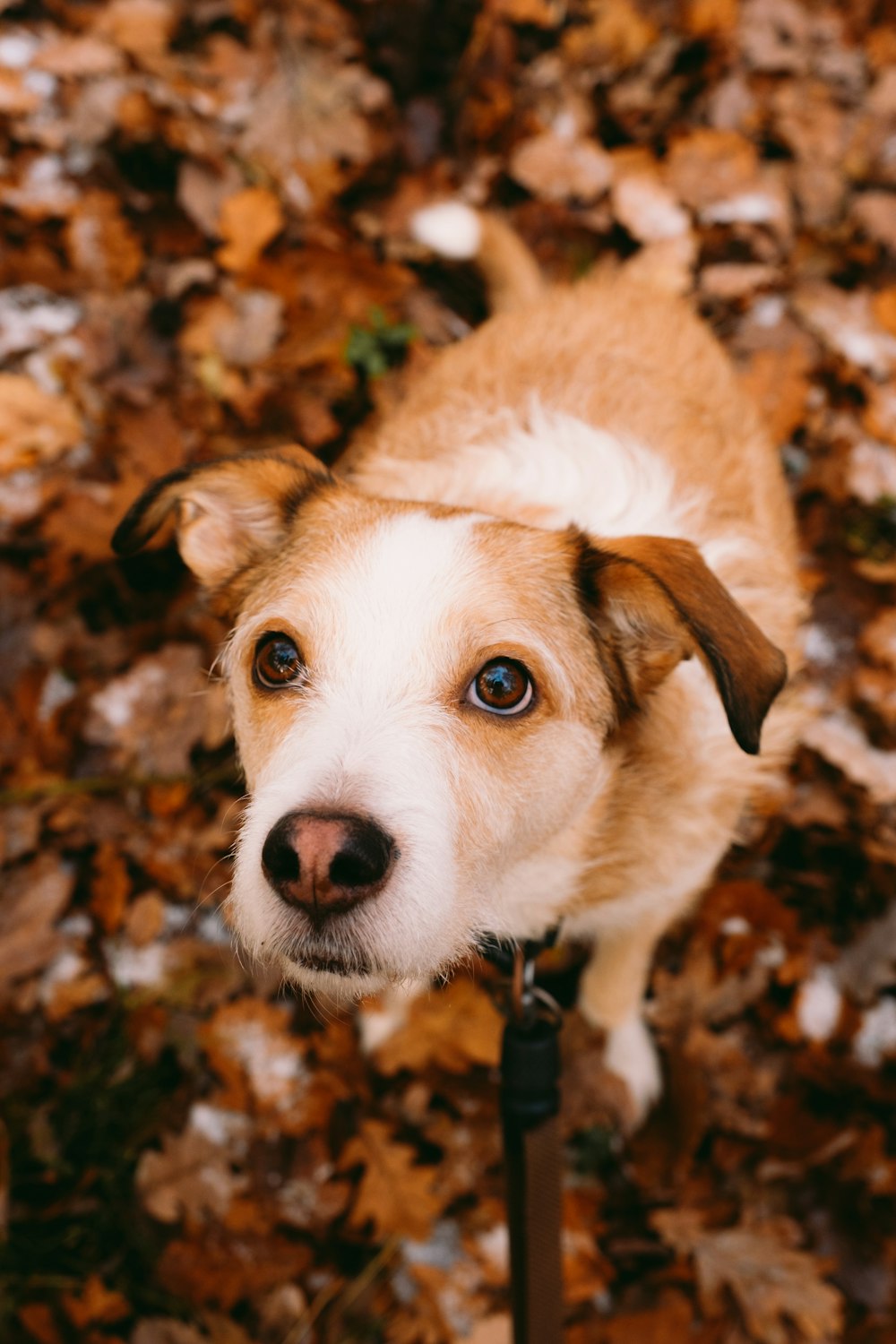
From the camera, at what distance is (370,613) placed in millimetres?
1790

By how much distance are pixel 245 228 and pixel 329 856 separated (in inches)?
127

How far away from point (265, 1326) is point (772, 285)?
439 cm

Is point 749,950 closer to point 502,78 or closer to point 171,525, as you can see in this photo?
point 171,525

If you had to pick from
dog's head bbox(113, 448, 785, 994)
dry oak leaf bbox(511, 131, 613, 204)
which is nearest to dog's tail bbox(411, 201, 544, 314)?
dry oak leaf bbox(511, 131, 613, 204)

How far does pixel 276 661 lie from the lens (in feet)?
6.37

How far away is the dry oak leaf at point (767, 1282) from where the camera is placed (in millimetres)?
2625

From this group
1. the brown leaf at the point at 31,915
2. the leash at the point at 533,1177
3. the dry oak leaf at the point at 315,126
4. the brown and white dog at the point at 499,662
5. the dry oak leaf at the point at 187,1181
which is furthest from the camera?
the dry oak leaf at the point at 315,126

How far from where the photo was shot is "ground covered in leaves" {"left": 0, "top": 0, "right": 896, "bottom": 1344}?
2.79 meters

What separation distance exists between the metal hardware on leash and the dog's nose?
828 millimetres

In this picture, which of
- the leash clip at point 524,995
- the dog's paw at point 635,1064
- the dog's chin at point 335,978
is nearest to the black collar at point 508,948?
the leash clip at point 524,995

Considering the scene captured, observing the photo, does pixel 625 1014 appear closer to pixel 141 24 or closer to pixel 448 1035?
pixel 448 1035

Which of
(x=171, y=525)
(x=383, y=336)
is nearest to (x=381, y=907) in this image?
(x=171, y=525)

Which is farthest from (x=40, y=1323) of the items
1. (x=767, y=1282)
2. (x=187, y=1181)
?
(x=767, y=1282)

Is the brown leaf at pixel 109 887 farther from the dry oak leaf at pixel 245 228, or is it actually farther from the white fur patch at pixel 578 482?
the dry oak leaf at pixel 245 228
